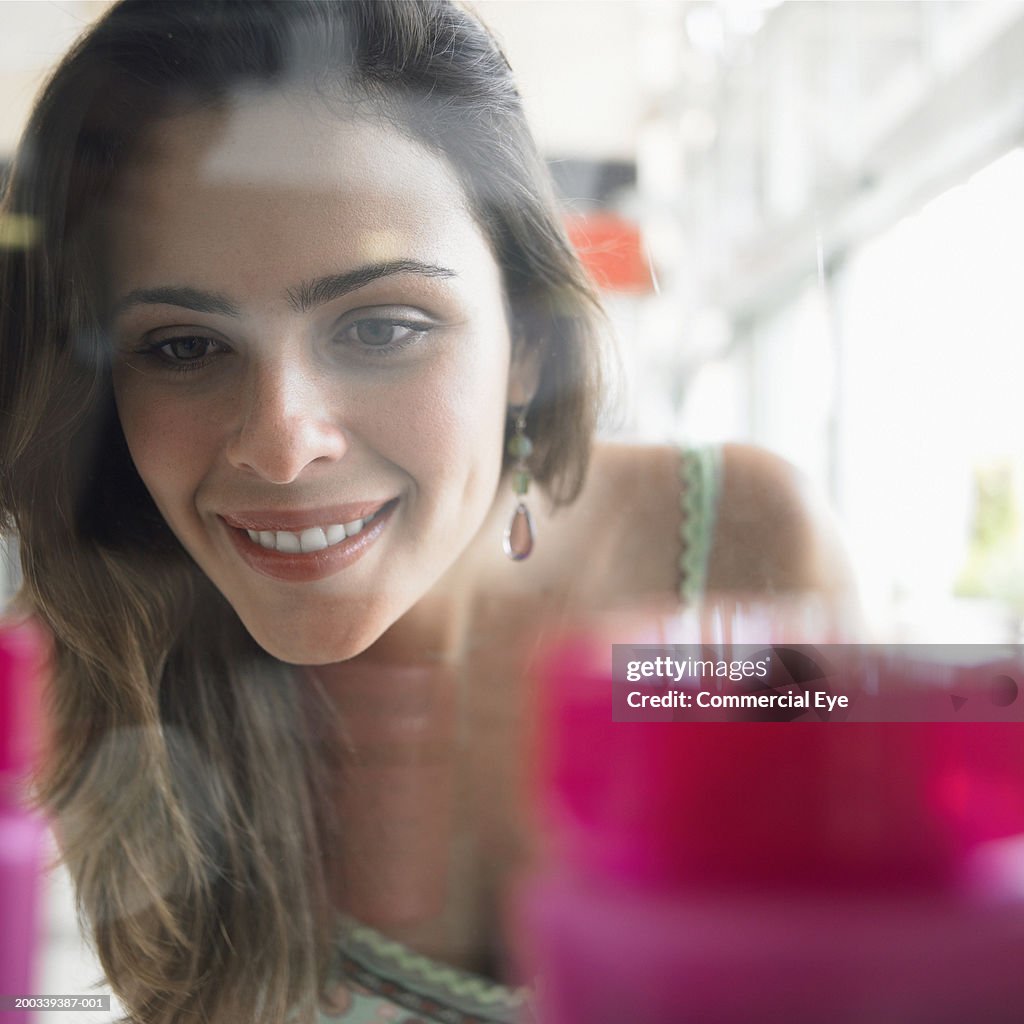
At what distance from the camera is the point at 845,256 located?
2.02 feet

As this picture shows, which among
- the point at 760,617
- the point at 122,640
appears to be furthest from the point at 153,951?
the point at 760,617

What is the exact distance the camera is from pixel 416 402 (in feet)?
1.98

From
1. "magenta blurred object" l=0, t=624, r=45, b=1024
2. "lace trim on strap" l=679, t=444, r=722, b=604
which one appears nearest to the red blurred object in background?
"lace trim on strap" l=679, t=444, r=722, b=604

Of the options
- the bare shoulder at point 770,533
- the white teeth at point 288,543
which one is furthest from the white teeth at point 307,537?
the bare shoulder at point 770,533

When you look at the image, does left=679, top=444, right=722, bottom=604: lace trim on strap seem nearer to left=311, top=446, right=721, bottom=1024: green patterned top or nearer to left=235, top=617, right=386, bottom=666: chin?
left=311, top=446, right=721, bottom=1024: green patterned top

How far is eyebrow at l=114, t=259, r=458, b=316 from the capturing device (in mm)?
584

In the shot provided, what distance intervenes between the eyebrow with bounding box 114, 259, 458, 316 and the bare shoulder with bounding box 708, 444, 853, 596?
0.21 m

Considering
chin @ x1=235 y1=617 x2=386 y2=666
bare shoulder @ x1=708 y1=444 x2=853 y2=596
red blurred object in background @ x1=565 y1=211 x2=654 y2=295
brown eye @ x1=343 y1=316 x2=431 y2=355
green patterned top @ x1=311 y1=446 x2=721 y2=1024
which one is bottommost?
green patterned top @ x1=311 y1=446 x2=721 y2=1024

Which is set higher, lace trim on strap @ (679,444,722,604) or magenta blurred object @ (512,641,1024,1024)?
lace trim on strap @ (679,444,722,604)

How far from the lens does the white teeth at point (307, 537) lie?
0.62 meters

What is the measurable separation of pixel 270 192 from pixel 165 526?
0.21m

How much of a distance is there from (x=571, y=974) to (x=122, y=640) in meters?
0.33

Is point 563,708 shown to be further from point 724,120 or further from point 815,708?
point 724,120

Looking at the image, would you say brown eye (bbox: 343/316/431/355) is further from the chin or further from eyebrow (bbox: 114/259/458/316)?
the chin
